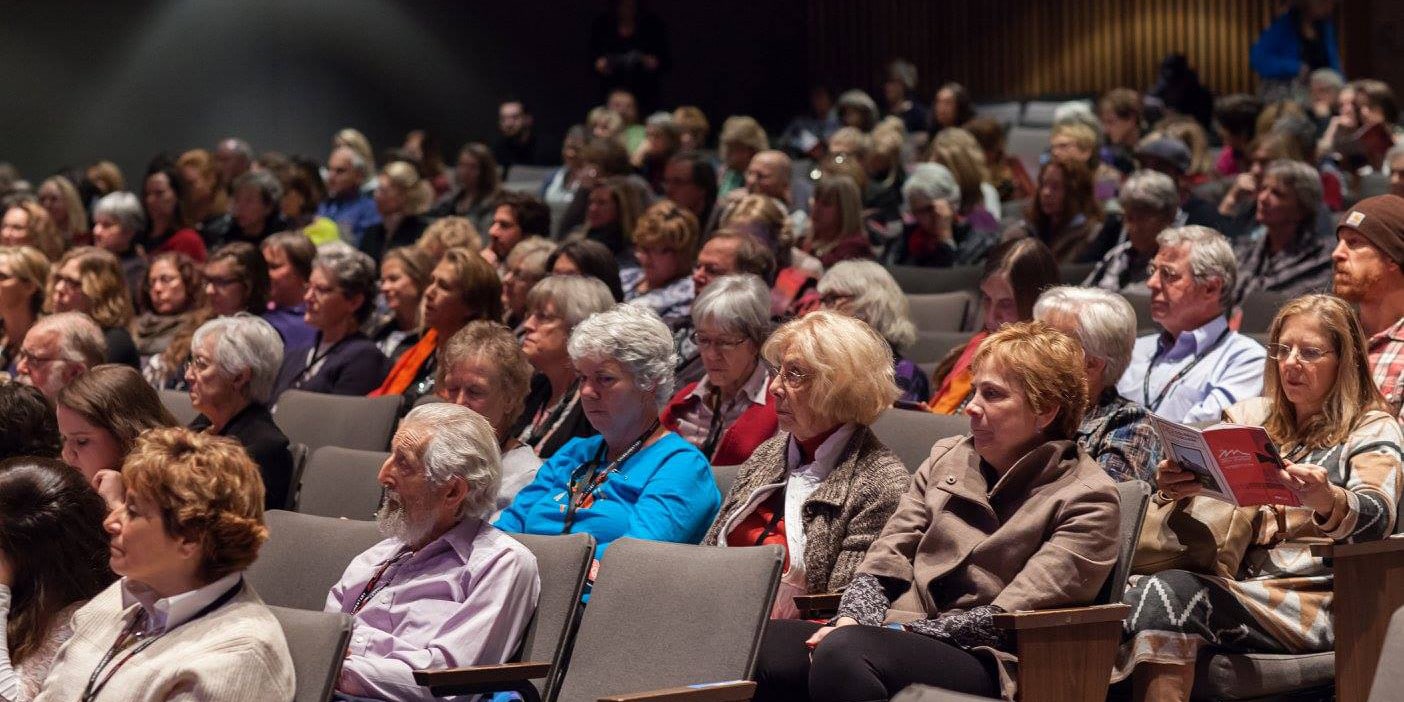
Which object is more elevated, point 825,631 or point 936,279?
point 825,631

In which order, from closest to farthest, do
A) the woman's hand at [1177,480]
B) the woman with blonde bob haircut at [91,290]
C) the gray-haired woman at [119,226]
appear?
1. the woman's hand at [1177,480]
2. the woman with blonde bob haircut at [91,290]
3. the gray-haired woman at [119,226]

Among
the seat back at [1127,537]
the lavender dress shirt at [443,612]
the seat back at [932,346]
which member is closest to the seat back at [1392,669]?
the seat back at [1127,537]

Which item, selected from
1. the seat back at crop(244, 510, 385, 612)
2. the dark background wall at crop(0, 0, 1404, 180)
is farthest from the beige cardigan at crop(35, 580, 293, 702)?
the dark background wall at crop(0, 0, 1404, 180)

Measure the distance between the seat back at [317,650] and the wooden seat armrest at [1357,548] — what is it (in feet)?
6.15

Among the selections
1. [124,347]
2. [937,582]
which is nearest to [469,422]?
[937,582]

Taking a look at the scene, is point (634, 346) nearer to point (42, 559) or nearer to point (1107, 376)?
point (1107, 376)

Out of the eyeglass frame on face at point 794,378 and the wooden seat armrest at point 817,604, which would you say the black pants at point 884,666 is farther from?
the eyeglass frame on face at point 794,378

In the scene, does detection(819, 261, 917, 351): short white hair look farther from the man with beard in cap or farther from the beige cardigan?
the beige cardigan

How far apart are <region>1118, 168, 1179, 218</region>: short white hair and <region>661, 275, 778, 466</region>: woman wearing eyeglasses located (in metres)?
2.27

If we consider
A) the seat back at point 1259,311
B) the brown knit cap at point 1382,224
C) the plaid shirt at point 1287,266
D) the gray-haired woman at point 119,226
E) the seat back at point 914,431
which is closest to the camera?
the seat back at point 914,431

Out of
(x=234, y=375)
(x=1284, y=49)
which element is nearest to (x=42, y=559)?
(x=234, y=375)

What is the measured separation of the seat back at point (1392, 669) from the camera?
2117 mm

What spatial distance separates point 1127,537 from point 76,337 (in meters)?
3.26

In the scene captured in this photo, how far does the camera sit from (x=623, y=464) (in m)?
3.79
